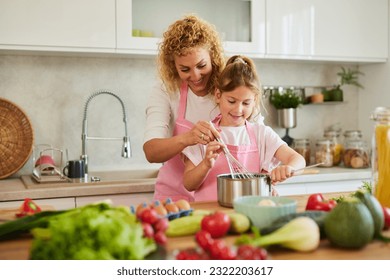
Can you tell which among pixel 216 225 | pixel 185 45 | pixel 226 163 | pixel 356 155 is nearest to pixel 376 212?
pixel 216 225

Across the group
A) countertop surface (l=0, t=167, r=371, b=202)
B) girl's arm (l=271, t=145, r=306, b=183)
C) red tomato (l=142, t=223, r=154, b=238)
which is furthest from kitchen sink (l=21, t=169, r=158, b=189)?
red tomato (l=142, t=223, r=154, b=238)

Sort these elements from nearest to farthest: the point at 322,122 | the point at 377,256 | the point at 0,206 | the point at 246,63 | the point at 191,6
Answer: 1. the point at 377,256
2. the point at 246,63
3. the point at 0,206
4. the point at 191,6
5. the point at 322,122

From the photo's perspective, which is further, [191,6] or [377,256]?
[191,6]

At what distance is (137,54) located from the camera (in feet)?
8.22

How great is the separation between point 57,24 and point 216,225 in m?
1.64

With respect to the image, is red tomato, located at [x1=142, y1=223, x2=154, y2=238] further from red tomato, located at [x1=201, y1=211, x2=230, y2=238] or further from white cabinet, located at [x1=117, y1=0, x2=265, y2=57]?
white cabinet, located at [x1=117, y1=0, x2=265, y2=57]

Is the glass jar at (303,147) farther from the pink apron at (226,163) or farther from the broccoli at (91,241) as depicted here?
the broccoli at (91,241)

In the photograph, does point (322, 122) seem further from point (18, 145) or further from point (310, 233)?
point (310, 233)

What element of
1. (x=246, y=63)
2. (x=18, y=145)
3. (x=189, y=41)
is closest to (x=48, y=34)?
(x=18, y=145)

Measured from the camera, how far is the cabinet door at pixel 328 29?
8.85 feet

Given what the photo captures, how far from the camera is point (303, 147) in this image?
2.92 metres

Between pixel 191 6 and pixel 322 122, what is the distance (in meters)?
1.17

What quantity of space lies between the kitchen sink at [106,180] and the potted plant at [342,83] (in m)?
1.21

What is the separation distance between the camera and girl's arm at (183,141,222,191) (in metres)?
1.43
